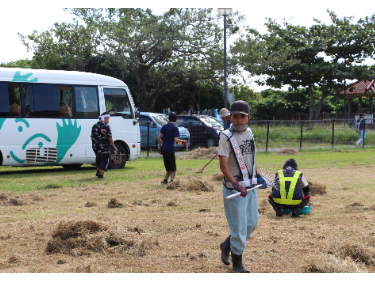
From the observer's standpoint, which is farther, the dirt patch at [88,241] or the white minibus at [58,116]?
the white minibus at [58,116]

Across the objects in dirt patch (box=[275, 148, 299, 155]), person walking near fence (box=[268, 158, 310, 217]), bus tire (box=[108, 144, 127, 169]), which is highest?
person walking near fence (box=[268, 158, 310, 217])

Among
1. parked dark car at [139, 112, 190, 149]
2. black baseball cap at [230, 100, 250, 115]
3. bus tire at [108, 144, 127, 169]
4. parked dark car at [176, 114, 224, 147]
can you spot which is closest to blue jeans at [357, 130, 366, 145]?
parked dark car at [176, 114, 224, 147]

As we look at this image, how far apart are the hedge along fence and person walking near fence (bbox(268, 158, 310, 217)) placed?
52.4 feet

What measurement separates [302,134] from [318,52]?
12.2m

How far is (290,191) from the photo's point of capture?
708cm

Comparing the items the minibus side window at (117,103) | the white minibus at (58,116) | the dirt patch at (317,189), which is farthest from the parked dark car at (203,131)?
the dirt patch at (317,189)

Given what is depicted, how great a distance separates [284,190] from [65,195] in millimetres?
5148

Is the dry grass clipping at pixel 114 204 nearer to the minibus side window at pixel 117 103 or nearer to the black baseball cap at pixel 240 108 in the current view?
the black baseball cap at pixel 240 108

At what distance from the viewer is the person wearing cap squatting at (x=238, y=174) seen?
14.8 ft

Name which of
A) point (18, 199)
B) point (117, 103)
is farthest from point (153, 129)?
point (18, 199)

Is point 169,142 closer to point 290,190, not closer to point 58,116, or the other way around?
point 290,190

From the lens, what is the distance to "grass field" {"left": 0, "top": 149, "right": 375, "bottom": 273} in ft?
15.6

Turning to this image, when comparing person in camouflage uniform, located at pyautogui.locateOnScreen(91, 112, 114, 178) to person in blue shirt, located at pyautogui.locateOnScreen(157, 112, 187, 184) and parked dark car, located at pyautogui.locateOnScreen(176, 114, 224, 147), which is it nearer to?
person in blue shirt, located at pyautogui.locateOnScreen(157, 112, 187, 184)

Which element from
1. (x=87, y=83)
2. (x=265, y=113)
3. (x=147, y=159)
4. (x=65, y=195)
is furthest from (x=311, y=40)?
(x=65, y=195)
